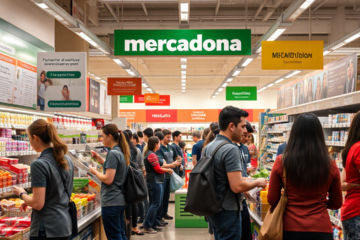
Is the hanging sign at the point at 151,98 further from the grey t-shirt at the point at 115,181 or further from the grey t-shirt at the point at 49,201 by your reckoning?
the grey t-shirt at the point at 49,201

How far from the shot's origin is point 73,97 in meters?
5.21

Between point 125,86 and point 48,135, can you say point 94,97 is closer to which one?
point 125,86

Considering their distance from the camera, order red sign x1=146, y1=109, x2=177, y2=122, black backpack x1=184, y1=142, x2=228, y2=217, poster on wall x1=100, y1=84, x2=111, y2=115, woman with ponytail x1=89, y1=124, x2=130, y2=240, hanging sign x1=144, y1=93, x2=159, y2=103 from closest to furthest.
A: black backpack x1=184, y1=142, x2=228, y2=217, woman with ponytail x1=89, y1=124, x2=130, y2=240, poster on wall x1=100, y1=84, x2=111, y2=115, hanging sign x1=144, y1=93, x2=159, y2=103, red sign x1=146, y1=109, x2=177, y2=122

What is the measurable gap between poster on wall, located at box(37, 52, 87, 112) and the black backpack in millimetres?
2977

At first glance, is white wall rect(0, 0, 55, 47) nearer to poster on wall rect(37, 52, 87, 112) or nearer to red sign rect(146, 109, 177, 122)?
poster on wall rect(37, 52, 87, 112)

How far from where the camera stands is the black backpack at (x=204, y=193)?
8.69ft

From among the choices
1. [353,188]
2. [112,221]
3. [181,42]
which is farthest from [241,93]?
[353,188]

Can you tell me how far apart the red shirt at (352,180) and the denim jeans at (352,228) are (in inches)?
1.2

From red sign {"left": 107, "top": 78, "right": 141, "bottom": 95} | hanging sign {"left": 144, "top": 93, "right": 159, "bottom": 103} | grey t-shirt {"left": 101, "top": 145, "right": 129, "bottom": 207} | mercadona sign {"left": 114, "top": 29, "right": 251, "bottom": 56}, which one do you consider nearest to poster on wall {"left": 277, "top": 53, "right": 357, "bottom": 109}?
mercadona sign {"left": 114, "top": 29, "right": 251, "bottom": 56}

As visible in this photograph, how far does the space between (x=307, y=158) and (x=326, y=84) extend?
5165mm

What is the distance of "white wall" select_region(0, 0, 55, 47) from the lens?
552cm

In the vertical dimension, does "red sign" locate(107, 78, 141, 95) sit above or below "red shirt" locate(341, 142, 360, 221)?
above

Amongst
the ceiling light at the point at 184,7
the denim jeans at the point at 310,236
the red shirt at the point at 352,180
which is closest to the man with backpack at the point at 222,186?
the denim jeans at the point at 310,236

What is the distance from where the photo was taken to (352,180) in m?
2.81
